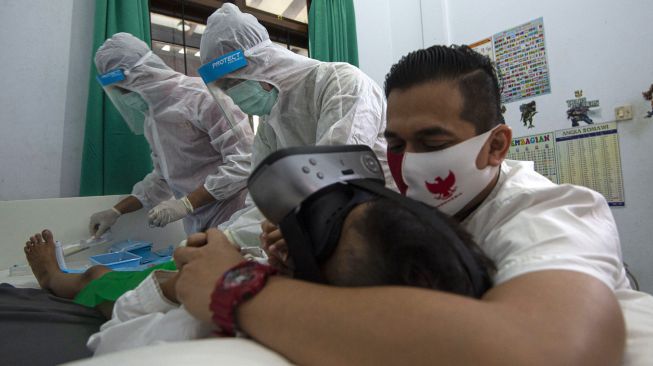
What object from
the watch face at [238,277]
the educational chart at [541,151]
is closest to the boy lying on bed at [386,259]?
the watch face at [238,277]

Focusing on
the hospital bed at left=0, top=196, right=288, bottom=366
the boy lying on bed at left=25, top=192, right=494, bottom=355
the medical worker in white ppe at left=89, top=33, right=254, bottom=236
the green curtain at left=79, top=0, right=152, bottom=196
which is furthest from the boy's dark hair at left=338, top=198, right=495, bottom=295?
the green curtain at left=79, top=0, right=152, bottom=196

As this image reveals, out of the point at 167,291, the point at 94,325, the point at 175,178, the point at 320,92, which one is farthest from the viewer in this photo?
the point at 175,178

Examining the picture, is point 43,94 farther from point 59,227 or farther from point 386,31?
point 386,31

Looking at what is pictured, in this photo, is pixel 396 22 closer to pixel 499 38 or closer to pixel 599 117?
pixel 499 38

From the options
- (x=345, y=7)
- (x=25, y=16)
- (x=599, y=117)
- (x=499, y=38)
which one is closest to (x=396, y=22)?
(x=345, y=7)

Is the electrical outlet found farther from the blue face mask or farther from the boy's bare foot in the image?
the boy's bare foot

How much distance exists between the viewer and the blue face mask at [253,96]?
1.55 metres

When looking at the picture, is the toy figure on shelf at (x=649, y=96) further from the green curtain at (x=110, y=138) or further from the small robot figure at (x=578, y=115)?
the green curtain at (x=110, y=138)

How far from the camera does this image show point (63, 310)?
37.7 inches

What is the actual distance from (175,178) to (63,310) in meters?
1.08

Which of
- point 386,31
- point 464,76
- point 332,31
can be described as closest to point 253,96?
point 464,76

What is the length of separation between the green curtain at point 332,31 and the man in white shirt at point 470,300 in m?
2.39

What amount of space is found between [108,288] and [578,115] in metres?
2.71

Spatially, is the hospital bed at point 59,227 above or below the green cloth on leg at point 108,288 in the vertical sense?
above
